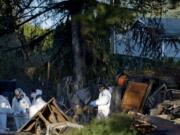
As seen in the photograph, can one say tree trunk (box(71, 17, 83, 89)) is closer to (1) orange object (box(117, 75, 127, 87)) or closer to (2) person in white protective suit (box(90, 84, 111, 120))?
(2) person in white protective suit (box(90, 84, 111, 120))

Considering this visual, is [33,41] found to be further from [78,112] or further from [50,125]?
[50,125]

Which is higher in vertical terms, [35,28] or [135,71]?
[35,28]

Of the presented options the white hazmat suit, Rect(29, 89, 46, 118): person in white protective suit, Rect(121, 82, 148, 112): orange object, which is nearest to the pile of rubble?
Rect(121, 82, 148, 112): orange object

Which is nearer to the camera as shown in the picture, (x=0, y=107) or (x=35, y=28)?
(x=0, y=107)

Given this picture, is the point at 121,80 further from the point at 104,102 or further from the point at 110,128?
the point at 110,128

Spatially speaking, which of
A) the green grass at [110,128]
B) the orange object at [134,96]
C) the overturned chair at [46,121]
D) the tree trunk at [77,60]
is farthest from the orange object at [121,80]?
the green grass at [110,128]

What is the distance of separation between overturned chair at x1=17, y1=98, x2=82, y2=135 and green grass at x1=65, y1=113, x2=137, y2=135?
8.60ft

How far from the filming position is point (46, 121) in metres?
16.4

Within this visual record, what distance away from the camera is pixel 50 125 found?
1579 cm

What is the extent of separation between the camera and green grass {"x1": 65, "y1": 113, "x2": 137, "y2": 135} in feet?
40.3

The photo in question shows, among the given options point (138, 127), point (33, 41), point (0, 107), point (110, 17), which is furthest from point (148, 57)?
point (110, 17)

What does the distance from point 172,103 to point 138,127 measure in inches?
229

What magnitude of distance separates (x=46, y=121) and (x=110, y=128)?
422cm

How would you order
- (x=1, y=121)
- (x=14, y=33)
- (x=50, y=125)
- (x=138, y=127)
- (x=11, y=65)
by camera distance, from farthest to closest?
(x=11, y=65)
(x=14, y=33)
(x=1, y=121)
(x=50, y=125)
(x=138, y=127)
